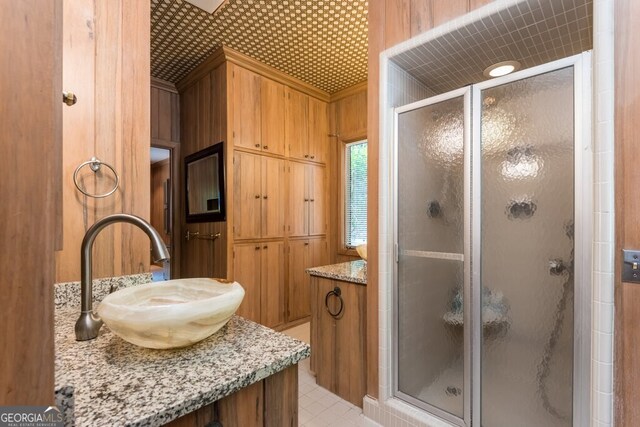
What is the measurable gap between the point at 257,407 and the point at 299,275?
2721 mm

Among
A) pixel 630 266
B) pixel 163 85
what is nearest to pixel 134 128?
pixel 630 266

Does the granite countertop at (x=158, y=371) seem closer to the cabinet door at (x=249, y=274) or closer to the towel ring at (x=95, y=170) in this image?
the towel ring at (x=95, y=170)

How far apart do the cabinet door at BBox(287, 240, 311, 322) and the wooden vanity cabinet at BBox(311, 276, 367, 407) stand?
1.10 metres

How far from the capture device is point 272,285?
10.2 feet

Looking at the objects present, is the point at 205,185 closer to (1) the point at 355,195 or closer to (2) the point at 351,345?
(1) the point at 355,195

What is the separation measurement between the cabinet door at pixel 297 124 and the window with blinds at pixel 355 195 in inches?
22.5

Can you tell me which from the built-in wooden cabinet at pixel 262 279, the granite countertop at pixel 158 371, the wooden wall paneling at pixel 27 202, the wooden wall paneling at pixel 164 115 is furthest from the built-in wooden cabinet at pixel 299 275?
the wooden wall paneling at pixel 27 202

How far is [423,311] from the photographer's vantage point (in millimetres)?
1604

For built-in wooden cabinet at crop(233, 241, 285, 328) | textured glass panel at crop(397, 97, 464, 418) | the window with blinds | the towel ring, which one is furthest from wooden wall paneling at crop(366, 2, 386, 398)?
the window with blinds

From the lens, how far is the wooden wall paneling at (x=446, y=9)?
136 cm

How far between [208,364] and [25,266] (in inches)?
18.6

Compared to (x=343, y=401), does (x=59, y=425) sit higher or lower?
higher

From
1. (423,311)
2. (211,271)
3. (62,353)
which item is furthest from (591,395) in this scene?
(211,271)

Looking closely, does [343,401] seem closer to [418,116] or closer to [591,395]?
[591,395]
